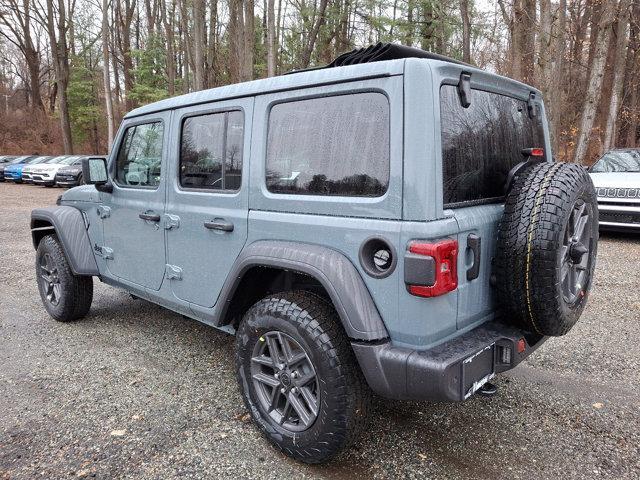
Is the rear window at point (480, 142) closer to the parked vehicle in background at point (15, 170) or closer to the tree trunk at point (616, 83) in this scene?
the tree trunk at point (616, 83)

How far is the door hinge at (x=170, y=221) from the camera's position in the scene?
128 inches

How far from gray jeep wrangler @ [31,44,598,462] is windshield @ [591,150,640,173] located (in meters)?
7.04

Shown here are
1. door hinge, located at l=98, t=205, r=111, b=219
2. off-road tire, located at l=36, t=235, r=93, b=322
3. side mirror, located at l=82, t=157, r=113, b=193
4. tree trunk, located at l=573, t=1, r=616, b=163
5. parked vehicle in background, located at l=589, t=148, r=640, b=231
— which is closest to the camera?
side mirror, located at l=82, t=157, r=113, b=193

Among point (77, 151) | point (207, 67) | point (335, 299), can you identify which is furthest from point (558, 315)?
point (77, 151)

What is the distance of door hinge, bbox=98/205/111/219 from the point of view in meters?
3.98

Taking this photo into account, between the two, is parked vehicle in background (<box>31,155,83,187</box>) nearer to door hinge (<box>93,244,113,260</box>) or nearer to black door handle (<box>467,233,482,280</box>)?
door hinge (<box>93,244,113,260</box>)

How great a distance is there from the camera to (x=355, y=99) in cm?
234

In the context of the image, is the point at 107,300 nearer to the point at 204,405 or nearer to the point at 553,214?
the point at 204,405

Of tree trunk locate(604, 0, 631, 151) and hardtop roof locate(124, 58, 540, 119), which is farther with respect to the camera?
tree trunk locate(604, 0, 631, 151)

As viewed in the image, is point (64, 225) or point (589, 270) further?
point (64, 225)

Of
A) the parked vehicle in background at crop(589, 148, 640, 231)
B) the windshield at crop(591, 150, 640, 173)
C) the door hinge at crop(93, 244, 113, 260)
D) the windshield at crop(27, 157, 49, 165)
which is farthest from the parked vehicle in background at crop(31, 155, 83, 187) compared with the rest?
the parked vehicle in background at crop(589, 148, 640, 231)

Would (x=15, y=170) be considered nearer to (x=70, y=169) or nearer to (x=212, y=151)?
(x=70, y=169)

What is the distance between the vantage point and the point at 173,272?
3.33 meters

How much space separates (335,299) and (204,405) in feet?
4.69
